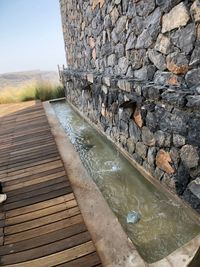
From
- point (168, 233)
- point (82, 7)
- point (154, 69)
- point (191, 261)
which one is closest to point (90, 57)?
point (82, 7)

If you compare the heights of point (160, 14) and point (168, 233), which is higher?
point (160, 14)

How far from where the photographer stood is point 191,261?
53.7 inches

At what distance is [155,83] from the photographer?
7.22ft

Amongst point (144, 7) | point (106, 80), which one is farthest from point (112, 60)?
point (144, 7)

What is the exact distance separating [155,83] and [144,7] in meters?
0.75

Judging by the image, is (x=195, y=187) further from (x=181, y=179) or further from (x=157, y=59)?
(x=157, y=59)

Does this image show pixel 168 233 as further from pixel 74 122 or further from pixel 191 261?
pixel 74 122

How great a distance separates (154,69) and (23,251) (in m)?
1.91

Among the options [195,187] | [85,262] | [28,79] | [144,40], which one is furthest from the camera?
[28,79]

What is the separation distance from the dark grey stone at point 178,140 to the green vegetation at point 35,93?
5.99 m

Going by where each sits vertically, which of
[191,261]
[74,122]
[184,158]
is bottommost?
[74,122]

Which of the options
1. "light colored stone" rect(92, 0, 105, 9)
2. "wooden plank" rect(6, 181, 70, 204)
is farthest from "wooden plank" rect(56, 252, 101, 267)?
"light colored stone" rect(92, 0, 105, 9)

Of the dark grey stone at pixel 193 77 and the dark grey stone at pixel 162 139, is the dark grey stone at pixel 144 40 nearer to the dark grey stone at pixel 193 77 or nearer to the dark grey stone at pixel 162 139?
the dark grey stone at pixel 193 77

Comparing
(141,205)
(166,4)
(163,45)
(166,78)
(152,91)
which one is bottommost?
(141,205)
